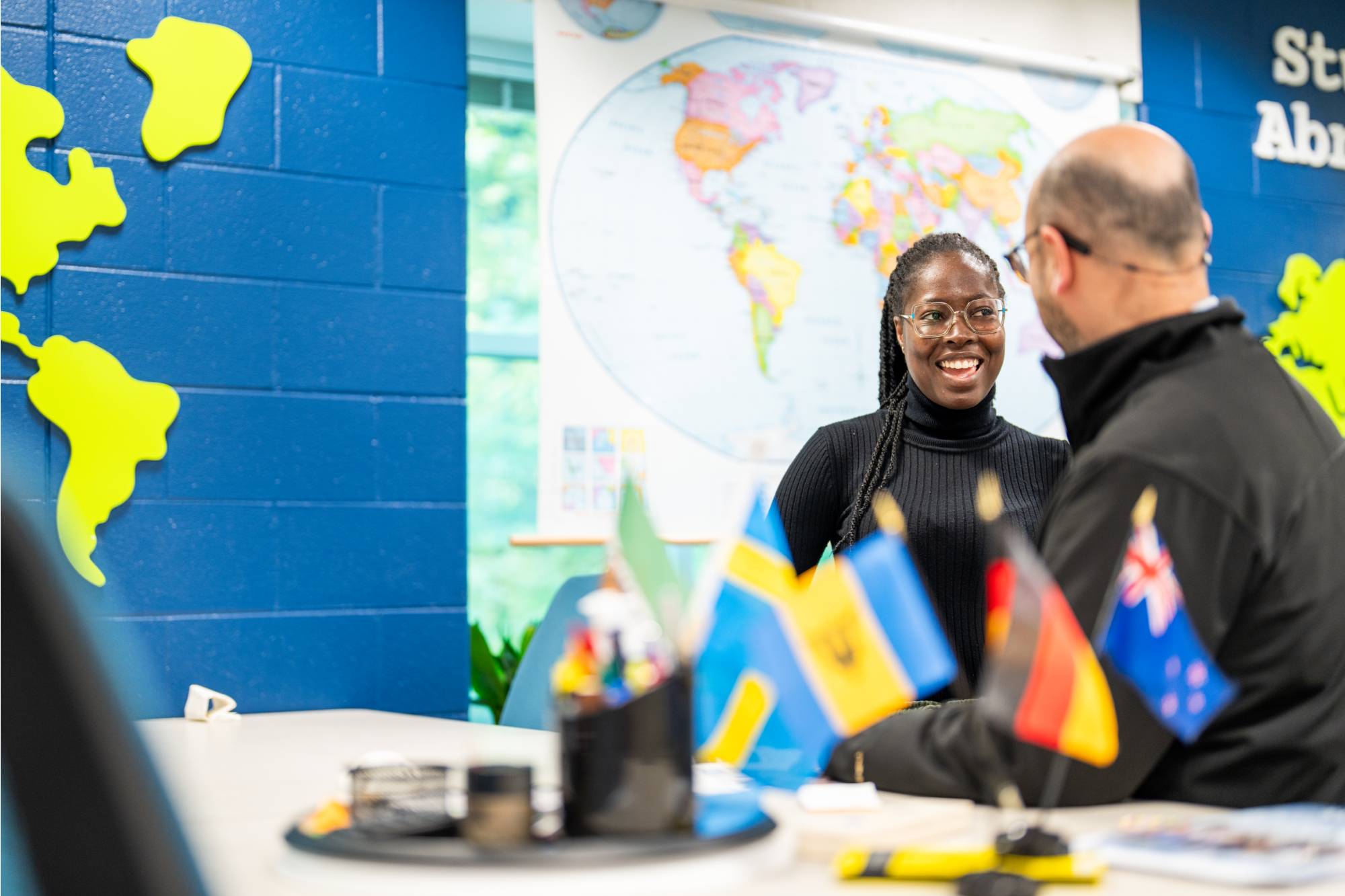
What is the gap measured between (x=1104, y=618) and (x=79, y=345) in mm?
2034

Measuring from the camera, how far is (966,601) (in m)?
2.37

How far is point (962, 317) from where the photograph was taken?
2.57 m

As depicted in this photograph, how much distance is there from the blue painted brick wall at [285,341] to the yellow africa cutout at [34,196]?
0.02 metres

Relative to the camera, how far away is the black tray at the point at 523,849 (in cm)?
93

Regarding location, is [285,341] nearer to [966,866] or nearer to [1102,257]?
[1102,257]

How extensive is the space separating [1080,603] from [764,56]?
90.2 inches

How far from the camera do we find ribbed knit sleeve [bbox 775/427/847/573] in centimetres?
255

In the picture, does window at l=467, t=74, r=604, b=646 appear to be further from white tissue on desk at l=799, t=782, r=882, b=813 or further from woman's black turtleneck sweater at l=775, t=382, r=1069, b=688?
white tissue on desk at l=799, t=782, r=882, b=813

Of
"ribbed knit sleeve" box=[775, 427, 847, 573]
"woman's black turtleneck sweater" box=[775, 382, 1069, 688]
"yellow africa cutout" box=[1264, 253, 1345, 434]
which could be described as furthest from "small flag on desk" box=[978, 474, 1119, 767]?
"yellow africa cutout" box=[1264, 253, 1345, 434]

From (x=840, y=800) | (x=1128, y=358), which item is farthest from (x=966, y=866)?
(x=1128, y=358)

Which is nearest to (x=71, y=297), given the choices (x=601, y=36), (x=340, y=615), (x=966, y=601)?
(x=340, y=615)

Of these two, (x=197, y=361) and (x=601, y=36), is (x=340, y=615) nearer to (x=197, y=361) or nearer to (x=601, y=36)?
(x=197, y=361)

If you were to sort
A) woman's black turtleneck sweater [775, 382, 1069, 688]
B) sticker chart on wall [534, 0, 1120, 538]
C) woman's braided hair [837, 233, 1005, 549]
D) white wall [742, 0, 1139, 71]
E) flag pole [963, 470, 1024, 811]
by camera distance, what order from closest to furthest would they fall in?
1. flag pole [963, 470, 1024, 811]
2. woman's black turtleneck sweater [775, 382, 1069, 688]
3. woman's braided hair [837, 233, 1005, 549]
4. sticker chart on wall [534, 0, 1120, 538]
5. white wall [742, 0, 1139, 71]

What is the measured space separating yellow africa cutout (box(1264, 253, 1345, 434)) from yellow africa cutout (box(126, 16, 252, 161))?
2832 mm
